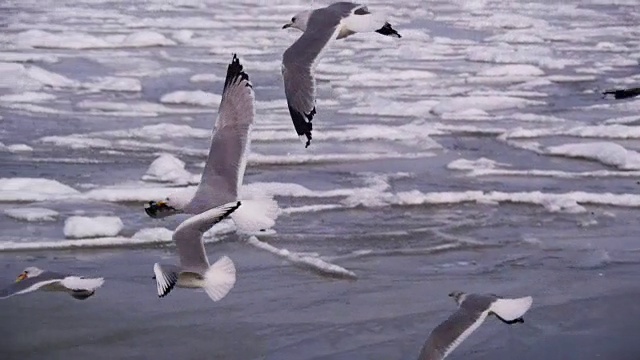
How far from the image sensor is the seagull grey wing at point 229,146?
411cm

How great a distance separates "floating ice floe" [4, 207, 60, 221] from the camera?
6.05 m

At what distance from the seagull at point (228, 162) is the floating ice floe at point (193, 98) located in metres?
5.48

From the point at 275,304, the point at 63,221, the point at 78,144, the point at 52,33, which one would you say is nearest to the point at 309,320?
the point at 275,304

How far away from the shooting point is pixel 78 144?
316 inches

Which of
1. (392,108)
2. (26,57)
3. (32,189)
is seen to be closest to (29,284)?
(32,189)

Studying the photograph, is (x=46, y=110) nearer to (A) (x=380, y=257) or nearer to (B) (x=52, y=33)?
(A) (x=380, y=257)

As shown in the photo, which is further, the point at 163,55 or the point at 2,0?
the point at 2,0

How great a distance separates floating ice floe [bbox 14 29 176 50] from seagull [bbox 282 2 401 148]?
930 cm

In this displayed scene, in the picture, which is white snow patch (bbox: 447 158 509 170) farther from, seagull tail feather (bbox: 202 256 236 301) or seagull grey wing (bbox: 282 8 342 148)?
seagull tail feather (bbox: 202 256 236 301)

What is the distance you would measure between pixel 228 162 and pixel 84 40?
1026cm

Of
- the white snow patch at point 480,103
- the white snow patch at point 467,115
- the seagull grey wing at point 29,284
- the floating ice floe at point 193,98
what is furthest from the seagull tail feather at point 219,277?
the floating ice floe at point 193,98

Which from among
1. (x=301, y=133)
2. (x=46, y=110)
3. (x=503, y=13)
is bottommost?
(x=503, y=13)

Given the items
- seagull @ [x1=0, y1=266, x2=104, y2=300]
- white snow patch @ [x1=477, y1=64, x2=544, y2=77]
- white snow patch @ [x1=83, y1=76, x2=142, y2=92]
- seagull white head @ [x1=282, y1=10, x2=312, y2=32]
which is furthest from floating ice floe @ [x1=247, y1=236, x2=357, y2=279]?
white snow patch @ [x1=477, y1=64, x2=544, y2=77]

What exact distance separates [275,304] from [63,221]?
5.45 feet
